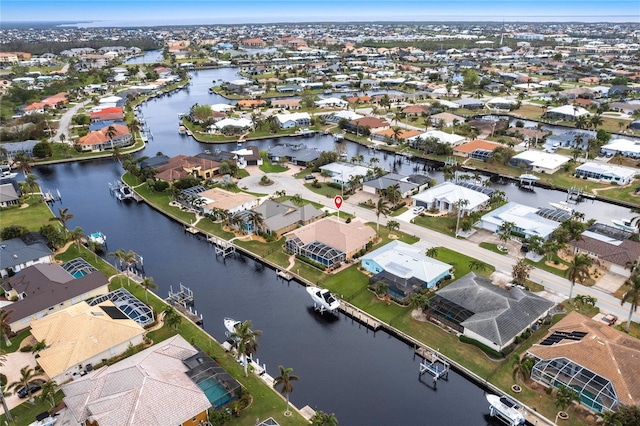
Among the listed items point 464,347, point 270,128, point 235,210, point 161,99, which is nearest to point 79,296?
point 235,210

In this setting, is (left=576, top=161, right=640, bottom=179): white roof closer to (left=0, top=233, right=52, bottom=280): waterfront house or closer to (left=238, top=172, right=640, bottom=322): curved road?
(left=238, top=172, right=640, bottom=322): curved road

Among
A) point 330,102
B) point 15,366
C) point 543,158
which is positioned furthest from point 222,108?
point 15,366

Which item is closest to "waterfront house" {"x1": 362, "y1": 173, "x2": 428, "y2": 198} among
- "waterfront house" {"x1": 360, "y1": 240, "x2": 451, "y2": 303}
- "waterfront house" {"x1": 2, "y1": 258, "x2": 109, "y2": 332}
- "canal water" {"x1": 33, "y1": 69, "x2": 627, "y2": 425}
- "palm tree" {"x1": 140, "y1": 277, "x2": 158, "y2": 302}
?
"canal water" {"x1": 33, "y1": 69, "x2": 627, "y2": 425}

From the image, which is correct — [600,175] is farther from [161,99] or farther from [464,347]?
[161,99]

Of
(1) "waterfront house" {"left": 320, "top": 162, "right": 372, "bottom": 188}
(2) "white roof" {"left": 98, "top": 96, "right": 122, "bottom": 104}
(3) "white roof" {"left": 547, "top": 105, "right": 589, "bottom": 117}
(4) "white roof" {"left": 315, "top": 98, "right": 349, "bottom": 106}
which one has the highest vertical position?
(2) "white roof" {"left": 98, "top": 96, "right": 122, "bottom": 104}

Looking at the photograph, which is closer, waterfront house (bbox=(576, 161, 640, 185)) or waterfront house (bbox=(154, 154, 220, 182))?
waterfront house (bbox=(576, 161, 640, 185))

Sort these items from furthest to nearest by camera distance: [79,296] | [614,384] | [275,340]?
[79,296] < [275,340] < [614,384]
